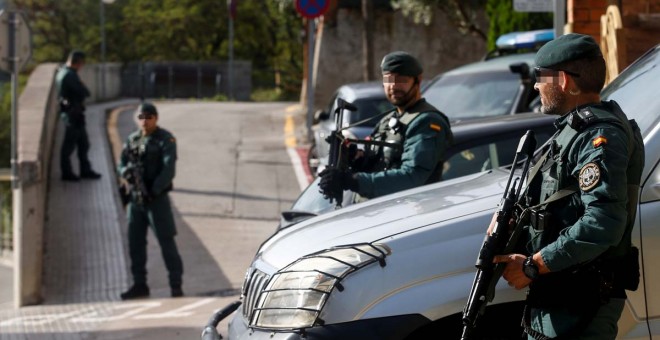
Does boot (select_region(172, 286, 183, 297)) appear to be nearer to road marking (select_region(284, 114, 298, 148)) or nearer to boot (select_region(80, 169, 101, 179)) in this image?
boot (select_region(80, 169, 101, 179))

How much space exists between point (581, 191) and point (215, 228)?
9.04 meters

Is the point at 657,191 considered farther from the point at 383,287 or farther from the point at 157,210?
the point at 157,210

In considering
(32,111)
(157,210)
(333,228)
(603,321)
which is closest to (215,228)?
(157,210)

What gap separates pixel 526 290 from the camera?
394cm

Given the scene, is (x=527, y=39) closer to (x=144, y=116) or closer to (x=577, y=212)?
(x=144, y=116)

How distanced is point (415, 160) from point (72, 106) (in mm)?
8986

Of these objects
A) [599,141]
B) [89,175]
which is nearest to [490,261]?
[599,141]

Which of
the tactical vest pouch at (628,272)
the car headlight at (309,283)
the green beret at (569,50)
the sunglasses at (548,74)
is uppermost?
the green beret at (569,50)

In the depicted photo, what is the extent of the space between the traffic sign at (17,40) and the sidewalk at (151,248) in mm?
1938

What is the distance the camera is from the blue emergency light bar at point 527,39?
39.1ft

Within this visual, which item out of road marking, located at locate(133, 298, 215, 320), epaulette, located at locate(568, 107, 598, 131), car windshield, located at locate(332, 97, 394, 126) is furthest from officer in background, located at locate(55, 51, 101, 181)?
epaulette, located at locate(568, 107, 598, 131)

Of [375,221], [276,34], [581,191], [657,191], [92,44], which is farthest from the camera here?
[276,34]

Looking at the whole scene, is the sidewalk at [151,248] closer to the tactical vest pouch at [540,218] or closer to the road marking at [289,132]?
the road marking at [289,132]

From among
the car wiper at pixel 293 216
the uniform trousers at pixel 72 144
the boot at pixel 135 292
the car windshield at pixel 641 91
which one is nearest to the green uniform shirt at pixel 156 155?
the boot at pixel 135 292
